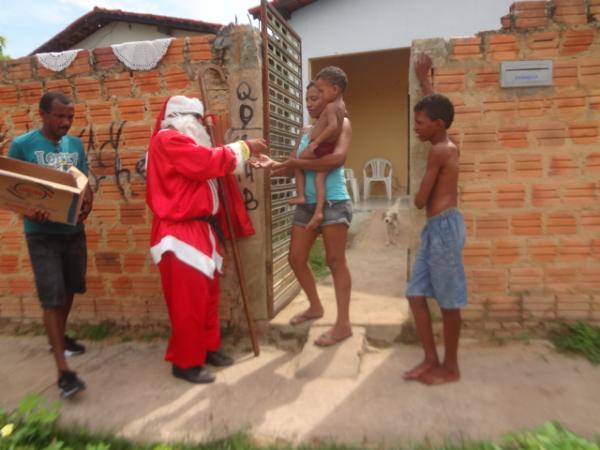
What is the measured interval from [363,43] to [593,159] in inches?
264

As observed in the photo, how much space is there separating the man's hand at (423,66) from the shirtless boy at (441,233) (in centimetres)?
57

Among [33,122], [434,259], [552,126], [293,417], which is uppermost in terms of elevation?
[33,122]

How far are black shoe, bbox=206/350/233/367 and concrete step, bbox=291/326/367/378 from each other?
48 centimetres

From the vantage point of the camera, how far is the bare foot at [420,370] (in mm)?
2920

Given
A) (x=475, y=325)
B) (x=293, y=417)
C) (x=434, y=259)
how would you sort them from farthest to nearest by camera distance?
(x=475, y=325)
(x=434, y=259)
(x=293, y=417)

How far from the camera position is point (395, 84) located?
1072cm

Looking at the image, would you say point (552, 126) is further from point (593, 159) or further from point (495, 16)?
point (495, 16)

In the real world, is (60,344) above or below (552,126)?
below

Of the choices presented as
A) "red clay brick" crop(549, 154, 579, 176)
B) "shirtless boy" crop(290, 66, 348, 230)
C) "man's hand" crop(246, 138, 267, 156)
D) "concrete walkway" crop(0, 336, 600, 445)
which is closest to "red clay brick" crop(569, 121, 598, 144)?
"red clay brick" crop(549, 154, 579, 176)

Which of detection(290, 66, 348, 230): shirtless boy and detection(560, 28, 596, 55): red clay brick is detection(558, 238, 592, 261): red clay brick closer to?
detection(560, 28, 596, 55): red clay brick

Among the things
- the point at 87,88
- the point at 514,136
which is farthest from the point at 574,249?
the point at 87,88

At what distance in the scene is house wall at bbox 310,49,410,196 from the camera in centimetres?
1071

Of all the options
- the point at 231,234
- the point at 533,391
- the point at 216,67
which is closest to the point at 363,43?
the point at 216,67

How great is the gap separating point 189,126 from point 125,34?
10861 millimetres
